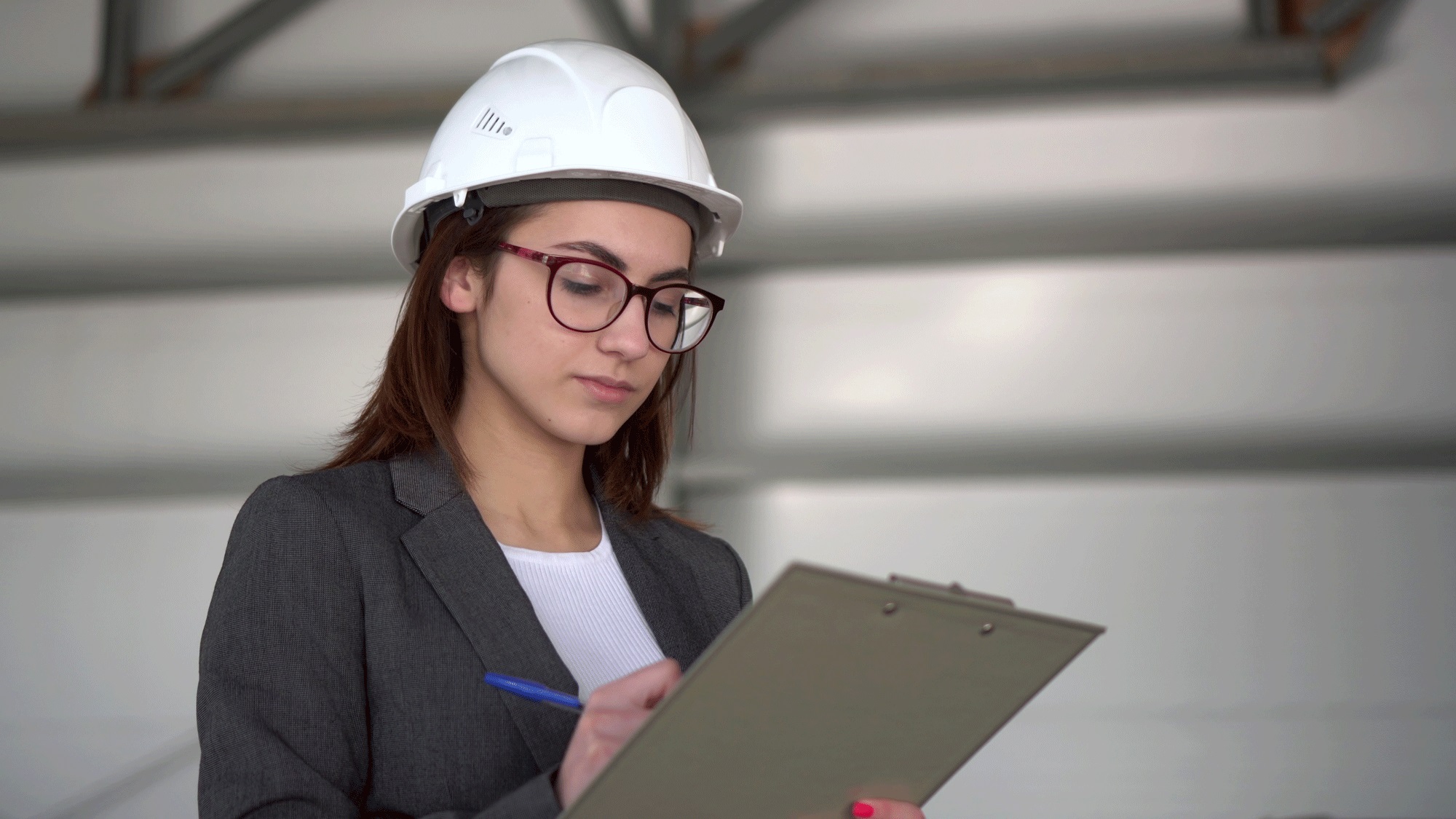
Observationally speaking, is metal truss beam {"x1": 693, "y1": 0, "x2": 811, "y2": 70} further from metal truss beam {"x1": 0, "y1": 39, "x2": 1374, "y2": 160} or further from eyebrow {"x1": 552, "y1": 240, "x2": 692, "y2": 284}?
eyebrow {"x1": 552, "y1": 240, "x2": 692, "y2": 284}

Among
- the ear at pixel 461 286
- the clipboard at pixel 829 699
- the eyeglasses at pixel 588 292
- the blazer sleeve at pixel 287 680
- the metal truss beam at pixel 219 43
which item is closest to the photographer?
the clipboard at pixel 829 699

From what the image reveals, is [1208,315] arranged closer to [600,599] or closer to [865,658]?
[600,599]

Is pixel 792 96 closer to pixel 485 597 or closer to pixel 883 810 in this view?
pixel 485 597

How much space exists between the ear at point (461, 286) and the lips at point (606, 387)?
181 mm

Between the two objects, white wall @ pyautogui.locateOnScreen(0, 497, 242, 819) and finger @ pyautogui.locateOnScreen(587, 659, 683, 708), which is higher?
finger @ pyautogui.locateOnScreen(587, 659, 683, 708)

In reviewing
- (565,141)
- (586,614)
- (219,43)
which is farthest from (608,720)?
(219,43)

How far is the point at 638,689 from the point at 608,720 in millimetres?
39

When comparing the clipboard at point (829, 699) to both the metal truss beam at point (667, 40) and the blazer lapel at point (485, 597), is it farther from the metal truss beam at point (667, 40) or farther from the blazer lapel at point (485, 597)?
the metal truss beam at point (667, 40)

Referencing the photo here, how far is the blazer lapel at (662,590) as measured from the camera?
153 cm

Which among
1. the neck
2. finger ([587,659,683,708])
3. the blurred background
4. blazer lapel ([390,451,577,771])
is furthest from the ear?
the blurred background

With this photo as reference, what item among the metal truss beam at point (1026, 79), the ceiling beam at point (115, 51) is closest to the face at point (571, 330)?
the metal truss beam at point (1026, 79)

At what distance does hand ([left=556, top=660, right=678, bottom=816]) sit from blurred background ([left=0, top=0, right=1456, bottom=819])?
2759mm

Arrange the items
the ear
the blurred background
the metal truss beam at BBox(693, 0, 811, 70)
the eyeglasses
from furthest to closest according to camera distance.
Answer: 1. the metal truss beam at BBox(693, 0, 811, 70)
2. the blurred background
3. the ear
4. the eyeglasses

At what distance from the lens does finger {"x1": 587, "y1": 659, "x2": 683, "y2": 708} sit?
0.99 metres
